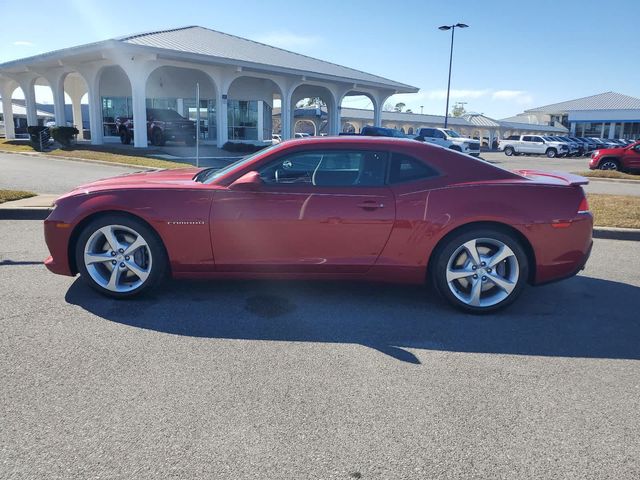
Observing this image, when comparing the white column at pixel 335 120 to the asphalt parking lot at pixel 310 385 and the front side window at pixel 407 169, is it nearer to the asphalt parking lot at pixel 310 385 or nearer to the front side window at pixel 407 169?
the asphalt parking lot at pixel 310 385

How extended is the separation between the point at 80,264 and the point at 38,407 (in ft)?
6.33

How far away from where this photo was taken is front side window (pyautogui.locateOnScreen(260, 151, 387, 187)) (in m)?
4.48

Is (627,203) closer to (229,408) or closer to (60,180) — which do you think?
(229,408)

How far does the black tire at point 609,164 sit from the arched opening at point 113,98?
2498 cm

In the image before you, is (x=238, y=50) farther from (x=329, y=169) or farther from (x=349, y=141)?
(x=329, y=169)

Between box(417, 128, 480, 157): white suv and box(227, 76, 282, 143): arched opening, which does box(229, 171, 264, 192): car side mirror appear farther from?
box(227, 76, 282, 143): arched opening

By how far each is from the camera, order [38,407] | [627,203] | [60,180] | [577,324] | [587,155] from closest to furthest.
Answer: [38,407]
[577,324]
[627,203]
[60,180]
[587,155]

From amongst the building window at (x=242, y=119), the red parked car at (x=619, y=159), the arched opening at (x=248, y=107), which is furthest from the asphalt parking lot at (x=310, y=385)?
the arched opening at (x=248, y=107)

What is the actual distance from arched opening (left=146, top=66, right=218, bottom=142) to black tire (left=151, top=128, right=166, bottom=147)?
4.10 meters

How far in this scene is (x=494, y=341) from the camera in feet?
12.9

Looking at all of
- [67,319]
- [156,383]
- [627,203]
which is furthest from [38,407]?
[627,203]

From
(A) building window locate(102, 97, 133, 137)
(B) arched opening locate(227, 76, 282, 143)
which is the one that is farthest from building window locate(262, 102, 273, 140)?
(A) building window locate(102, 97, 133, 137)

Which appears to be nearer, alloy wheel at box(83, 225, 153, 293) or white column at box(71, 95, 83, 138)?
alloy wheel at box(83, 225, 153, 293)

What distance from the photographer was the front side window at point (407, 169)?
4488 millimetres
